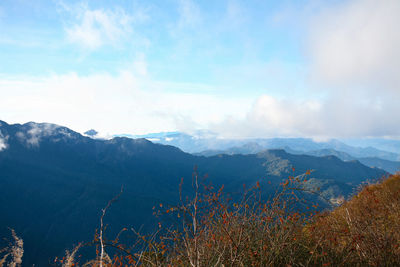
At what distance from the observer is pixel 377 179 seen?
54.9 feet

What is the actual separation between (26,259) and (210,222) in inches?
10098

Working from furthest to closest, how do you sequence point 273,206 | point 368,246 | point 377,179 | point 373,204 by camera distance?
1. point 377,179
2. point 373,204
3. point 273,206
4. point 368,246

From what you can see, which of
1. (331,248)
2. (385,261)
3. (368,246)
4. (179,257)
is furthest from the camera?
(179,257)

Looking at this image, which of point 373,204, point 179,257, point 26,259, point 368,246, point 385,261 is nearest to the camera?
point 385,261


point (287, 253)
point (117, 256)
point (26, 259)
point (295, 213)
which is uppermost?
point (295, 213)

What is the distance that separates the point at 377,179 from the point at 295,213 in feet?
44.5

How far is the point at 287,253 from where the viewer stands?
568 cm

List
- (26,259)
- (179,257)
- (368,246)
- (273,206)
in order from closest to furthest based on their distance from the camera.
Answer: (368,246)
(179,257)
(273,206)
(26,259)

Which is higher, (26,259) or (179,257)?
(179,257)

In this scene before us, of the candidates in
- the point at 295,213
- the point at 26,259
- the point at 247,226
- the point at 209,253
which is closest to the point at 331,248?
the point at 295,213

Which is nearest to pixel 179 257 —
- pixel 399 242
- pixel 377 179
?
pixel 399 242

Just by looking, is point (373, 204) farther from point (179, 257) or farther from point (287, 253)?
point (179, 257)

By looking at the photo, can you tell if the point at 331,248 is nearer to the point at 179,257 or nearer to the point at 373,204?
the point at 179,257

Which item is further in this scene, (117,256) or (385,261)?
(117,256)
